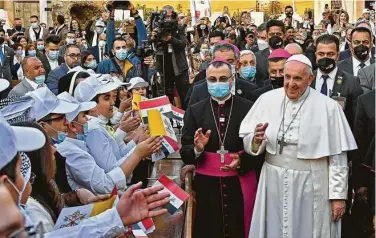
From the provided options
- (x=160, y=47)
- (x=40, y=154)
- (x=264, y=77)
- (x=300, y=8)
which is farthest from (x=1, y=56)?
(x=300, y=8)

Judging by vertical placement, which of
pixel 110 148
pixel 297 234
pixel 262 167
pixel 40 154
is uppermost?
pixel 40 154

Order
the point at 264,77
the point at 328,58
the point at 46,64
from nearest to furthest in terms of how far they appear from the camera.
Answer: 1. the point at 328,58
2. the point at 264,77
3. the point at 46,64

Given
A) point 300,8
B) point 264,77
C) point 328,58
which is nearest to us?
point 328,58

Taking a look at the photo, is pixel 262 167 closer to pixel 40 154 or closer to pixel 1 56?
pixel 40 154

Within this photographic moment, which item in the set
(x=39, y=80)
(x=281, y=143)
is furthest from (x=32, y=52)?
(x=281, y=143)

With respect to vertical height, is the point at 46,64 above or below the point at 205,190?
above

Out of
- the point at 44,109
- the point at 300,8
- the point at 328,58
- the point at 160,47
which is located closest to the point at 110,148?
the point at 44,109

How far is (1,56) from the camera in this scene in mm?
12625

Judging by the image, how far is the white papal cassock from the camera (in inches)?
208

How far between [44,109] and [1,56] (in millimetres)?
9213

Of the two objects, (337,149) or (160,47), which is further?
(160,47)

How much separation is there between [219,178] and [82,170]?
1913mm

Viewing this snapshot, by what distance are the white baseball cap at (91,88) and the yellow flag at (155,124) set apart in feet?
1.24

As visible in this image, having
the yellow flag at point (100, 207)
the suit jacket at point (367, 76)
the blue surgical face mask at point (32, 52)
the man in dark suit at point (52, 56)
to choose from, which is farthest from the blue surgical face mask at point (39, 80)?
the blue surgical face mask at point (32, 52)
